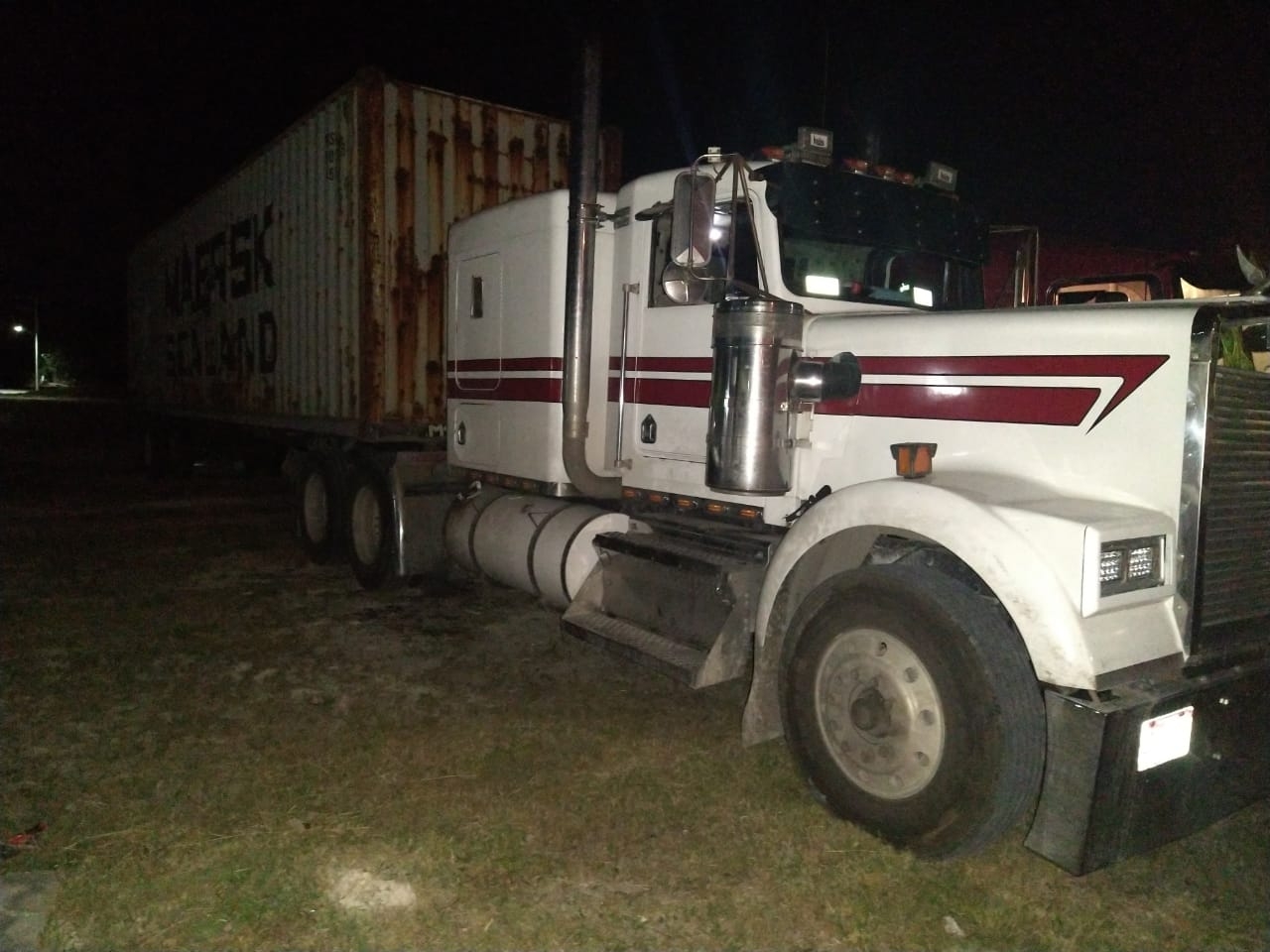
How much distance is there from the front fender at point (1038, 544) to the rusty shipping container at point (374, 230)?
487 centimetres

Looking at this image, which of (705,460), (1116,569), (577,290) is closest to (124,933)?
(705,460)

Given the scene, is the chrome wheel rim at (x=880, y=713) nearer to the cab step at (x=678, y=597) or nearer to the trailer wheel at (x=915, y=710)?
the trailer wheel at (x=915, y=710)

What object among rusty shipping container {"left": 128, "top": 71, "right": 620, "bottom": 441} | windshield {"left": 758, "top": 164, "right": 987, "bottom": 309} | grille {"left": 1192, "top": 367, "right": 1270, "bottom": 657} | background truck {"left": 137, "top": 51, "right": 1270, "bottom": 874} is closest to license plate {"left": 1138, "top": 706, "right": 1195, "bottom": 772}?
background truck {"left": 137, "top": 51, "right": 1270, "bottom": 874}

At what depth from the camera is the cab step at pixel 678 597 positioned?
4512 mm

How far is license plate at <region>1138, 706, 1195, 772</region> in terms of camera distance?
300cm

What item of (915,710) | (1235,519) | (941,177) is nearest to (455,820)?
(915,710)

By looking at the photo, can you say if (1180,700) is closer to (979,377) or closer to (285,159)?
(979,377)

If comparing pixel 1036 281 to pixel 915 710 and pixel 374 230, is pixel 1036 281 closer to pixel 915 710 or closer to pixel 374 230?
pixel 915 710

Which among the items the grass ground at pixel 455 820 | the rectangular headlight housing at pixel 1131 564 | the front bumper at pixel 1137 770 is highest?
the rectangular headlight housing at pixel 1131 564

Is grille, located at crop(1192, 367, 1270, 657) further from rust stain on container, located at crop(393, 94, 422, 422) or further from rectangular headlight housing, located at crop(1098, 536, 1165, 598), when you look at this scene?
rust stain on container, located at crop(393, 94, 422, 422)

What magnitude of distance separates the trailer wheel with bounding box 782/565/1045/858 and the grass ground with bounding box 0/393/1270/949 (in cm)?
26

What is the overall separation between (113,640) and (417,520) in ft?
7.09

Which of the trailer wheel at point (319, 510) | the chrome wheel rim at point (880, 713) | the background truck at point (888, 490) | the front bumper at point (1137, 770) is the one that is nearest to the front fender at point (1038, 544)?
the background truck at point (888, 490)

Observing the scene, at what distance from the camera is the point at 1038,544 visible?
3162 millimetres
